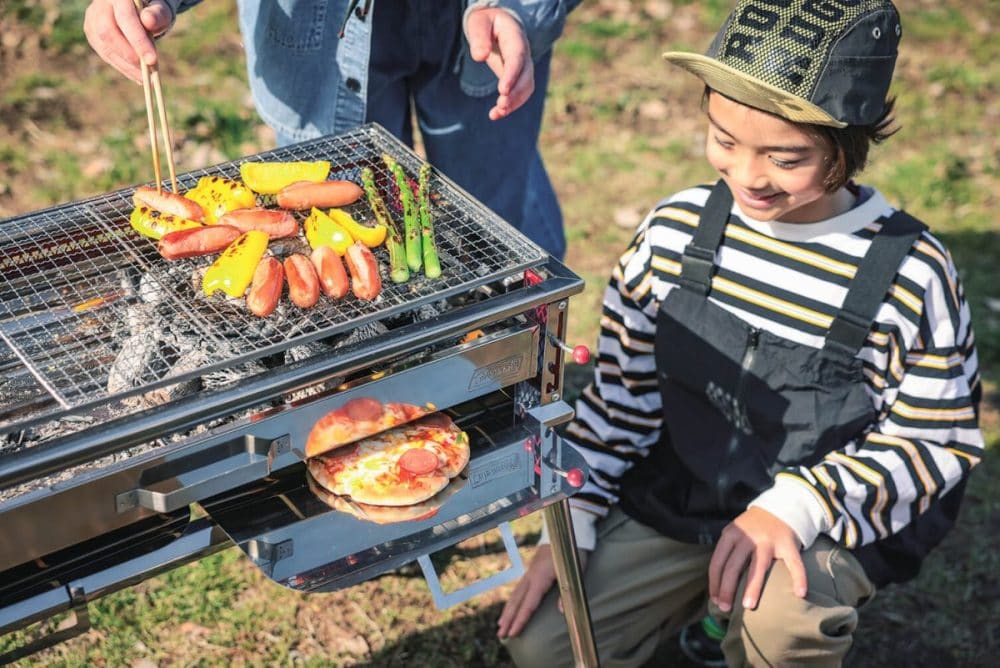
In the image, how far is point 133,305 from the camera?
81.1 inches

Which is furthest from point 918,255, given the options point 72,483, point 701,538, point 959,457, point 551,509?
point 72,483

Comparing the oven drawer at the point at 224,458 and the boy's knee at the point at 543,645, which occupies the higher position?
the oven drawer at the point at 224,458

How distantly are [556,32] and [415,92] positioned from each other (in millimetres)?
598

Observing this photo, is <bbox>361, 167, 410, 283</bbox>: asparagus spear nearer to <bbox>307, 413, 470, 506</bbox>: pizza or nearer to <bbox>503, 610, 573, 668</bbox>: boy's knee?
<bbox>307, 413, 470, 506</bbox>: pizza

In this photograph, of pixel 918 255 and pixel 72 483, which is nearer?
pixel 72 483

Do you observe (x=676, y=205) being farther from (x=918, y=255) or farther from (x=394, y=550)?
(x=394, y=550)

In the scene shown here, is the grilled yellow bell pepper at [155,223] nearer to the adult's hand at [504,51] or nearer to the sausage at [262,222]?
the sausage at [262,222]

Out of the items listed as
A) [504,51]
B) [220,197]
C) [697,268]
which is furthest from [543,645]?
[504,51]

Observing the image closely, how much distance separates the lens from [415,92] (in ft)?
10.5

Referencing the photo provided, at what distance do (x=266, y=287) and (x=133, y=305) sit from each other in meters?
0.28

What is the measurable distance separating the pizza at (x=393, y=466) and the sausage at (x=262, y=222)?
1.57ft

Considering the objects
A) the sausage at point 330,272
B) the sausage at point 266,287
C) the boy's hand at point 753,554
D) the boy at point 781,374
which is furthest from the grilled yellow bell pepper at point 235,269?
A: the boy's hand at point 753,554

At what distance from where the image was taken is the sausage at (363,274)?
204 cm

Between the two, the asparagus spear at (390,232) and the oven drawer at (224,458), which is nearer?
the oven drawer at (224,458)
